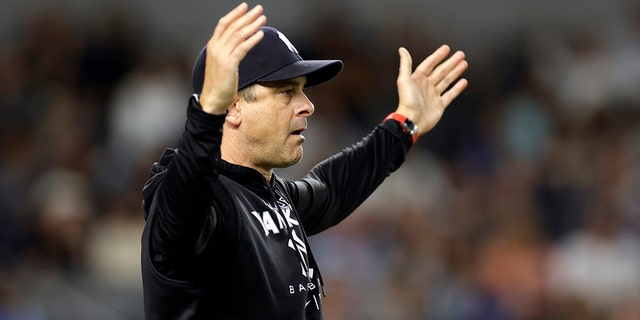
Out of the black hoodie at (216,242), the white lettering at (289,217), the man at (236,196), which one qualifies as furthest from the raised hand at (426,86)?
the white lettering at (289,217)

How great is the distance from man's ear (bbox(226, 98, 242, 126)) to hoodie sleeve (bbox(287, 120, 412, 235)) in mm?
711

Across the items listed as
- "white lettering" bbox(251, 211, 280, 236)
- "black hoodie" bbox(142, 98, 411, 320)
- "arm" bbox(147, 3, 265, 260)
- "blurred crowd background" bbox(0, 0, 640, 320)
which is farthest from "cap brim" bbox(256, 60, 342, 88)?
"blurred crowd background" bbox(0, 0, 640, 320)

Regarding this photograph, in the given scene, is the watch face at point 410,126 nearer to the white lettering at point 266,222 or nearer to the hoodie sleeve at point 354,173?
the hoodie sleeve at point 354,173

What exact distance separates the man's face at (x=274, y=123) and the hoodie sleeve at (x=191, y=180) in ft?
1.92

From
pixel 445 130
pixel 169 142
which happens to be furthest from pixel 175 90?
pixel 445 130

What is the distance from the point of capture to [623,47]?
9.98m

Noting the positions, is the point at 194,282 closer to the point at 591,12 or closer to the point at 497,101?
the point at 497,101

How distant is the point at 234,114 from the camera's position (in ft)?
11.8

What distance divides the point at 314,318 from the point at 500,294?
457 cm

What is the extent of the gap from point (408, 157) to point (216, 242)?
6.06 m

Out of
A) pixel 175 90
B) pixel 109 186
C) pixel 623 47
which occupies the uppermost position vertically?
pixel 623 47

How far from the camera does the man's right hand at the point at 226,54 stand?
293cm

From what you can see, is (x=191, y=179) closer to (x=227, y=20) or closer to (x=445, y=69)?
(x=227, y=20)

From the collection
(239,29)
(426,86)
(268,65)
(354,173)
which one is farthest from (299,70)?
(426,86)
